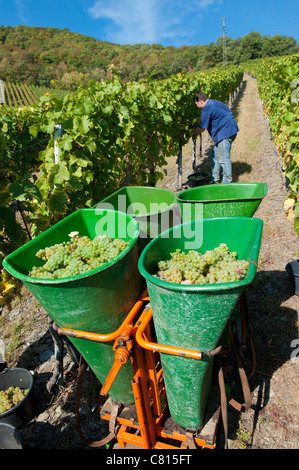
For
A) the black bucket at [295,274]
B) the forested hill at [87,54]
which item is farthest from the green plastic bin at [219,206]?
the forested hill at [87,54]

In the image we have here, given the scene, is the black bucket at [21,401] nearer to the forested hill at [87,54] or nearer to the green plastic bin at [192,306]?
the green plastic bin at [192,306]

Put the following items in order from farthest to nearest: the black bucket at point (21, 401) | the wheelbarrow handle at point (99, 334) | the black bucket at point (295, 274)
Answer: the black bucket at point (295, 274), the black bucket at point (21, 401), the wheelbarrow handle at point (99, 334)

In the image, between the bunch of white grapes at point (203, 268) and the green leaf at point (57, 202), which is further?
the green leaf at point (57, 202)

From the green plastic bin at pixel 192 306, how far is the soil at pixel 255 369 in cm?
78

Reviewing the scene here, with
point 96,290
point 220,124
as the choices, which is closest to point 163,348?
point 96,290

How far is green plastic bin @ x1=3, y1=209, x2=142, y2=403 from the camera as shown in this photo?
1368 mm

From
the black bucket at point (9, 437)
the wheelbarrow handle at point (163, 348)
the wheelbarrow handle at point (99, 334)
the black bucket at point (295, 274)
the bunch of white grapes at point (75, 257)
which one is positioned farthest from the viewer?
the black bucket at point (295, 274)

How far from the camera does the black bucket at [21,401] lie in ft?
7.21

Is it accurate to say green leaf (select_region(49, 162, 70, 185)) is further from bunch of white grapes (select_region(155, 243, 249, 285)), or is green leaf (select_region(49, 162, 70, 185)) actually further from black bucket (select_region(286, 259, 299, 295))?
black bucket (select_region(286, 259, 299, 295))

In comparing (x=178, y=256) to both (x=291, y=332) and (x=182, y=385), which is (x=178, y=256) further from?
(x=291, y=332)

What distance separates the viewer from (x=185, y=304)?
120cm

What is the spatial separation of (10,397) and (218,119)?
535 centimetres

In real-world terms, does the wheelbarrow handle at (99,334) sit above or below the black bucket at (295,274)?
above

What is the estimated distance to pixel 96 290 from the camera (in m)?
1.41
